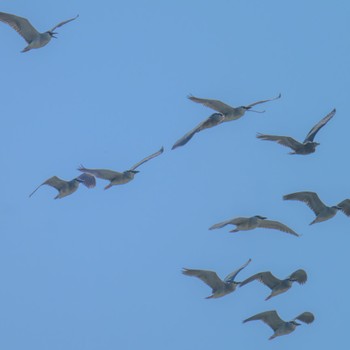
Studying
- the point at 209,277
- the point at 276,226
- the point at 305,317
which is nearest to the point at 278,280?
the point at 305,317

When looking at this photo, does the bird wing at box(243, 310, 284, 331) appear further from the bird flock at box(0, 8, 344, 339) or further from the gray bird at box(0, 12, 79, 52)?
the gray bird at box(0, 12, 79, 52)

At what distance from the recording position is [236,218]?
126 feet

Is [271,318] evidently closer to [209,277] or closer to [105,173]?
[209,277]

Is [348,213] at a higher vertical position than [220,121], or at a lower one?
lower

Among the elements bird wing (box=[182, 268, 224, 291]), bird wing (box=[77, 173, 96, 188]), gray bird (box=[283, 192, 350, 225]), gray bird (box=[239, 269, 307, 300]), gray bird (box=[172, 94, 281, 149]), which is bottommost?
gray bird (box=[239, 269, 307, 300])

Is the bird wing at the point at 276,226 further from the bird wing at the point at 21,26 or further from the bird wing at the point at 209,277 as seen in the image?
the bird wing at the point at 21,26

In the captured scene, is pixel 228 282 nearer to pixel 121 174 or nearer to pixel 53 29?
pixel 121 174

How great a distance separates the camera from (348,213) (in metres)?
40.1

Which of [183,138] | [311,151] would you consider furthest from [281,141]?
[183,138]

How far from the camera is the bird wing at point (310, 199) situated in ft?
130

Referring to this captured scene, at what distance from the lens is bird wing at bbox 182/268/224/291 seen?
125 ft

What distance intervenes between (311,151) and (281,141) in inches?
34.5

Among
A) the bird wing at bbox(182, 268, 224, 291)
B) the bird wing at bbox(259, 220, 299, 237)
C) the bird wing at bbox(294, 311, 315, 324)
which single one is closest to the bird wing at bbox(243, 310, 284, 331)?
the bird wing at bbox(294, 311, 315, 324)

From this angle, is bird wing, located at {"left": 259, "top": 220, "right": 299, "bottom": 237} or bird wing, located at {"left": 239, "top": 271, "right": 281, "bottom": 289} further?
bird wing, located at {"left": 259, "top": 220, "right": 299, "bottom": 237}
